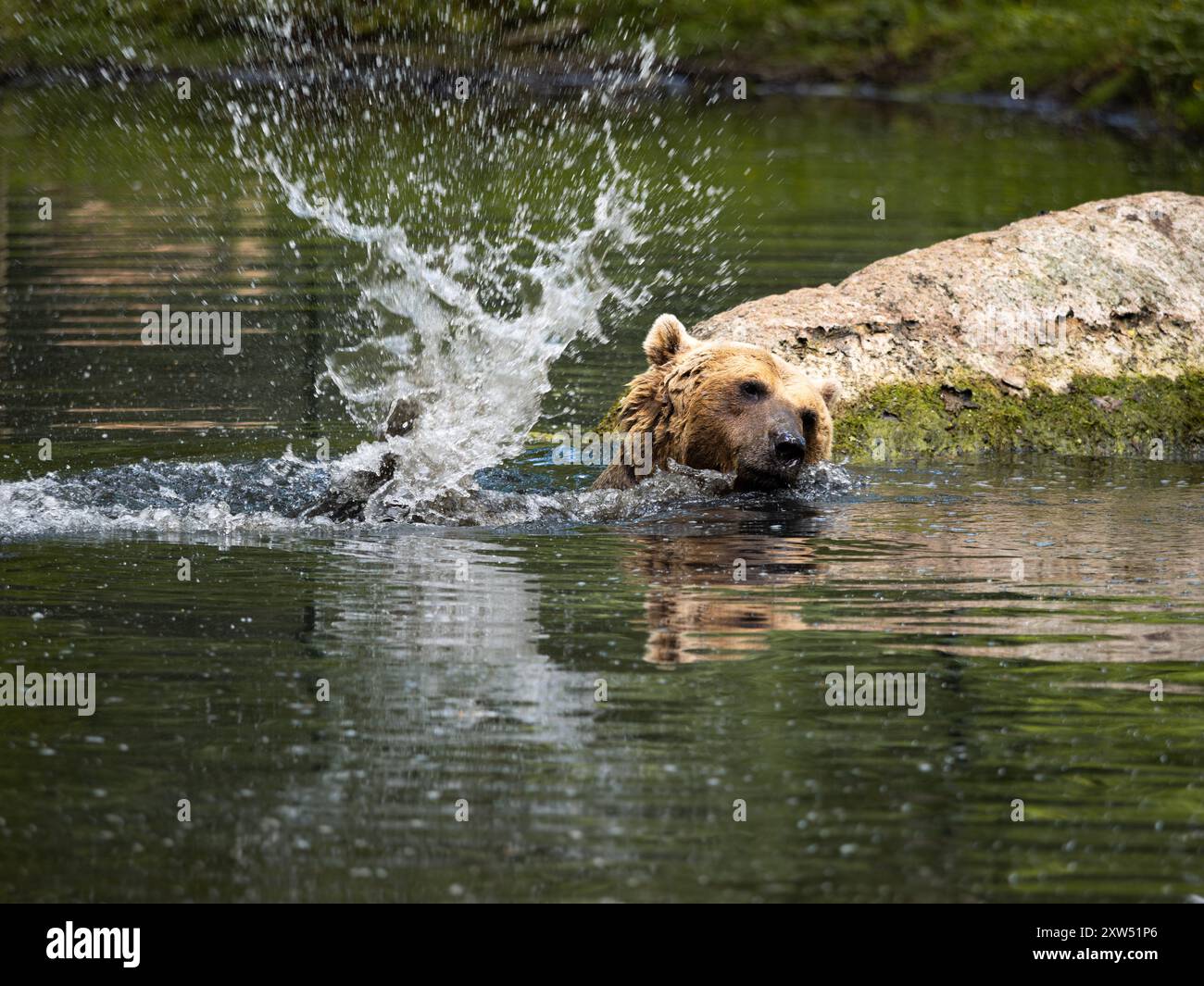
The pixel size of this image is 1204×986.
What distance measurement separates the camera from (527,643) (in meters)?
6.71

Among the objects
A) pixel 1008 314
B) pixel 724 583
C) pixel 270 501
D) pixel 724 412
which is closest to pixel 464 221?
pixel 1008 314

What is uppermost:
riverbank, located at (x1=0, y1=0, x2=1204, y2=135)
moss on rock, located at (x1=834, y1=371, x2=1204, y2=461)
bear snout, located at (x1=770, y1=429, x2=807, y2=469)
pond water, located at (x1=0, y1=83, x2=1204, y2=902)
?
riverbank, located at (x1=0, y1=0, x2=1204, y2=135)

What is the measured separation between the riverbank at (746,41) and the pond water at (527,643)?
20263mm

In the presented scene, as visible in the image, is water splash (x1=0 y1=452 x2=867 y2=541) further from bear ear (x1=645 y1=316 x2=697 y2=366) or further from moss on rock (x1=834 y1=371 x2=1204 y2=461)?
moss on rock (x1=834 y1=371 x2=1204 y2=461)

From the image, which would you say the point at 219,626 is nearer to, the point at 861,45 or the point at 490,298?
the point at 490,298

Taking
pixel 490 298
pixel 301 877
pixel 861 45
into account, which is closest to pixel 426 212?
pixel 490 298

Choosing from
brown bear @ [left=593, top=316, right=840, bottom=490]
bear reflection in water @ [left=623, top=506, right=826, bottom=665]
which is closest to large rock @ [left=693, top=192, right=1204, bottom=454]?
brown bear @ [left=593, top=316, right=840, bottom=490]

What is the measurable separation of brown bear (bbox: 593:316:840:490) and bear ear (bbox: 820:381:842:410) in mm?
18

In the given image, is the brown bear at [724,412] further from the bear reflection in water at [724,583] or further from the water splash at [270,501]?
the bear reflection in water at [724,583]

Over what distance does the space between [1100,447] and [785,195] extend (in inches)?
527

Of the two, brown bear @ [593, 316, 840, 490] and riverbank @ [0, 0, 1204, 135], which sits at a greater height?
riverbank @ [0, 0, 1204, 135]

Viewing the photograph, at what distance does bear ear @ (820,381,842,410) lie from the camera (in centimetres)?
1003

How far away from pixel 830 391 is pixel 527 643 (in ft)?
12.8

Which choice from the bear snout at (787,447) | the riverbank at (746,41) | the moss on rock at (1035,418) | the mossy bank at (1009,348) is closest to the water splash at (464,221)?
the riverbank at (746,41)
